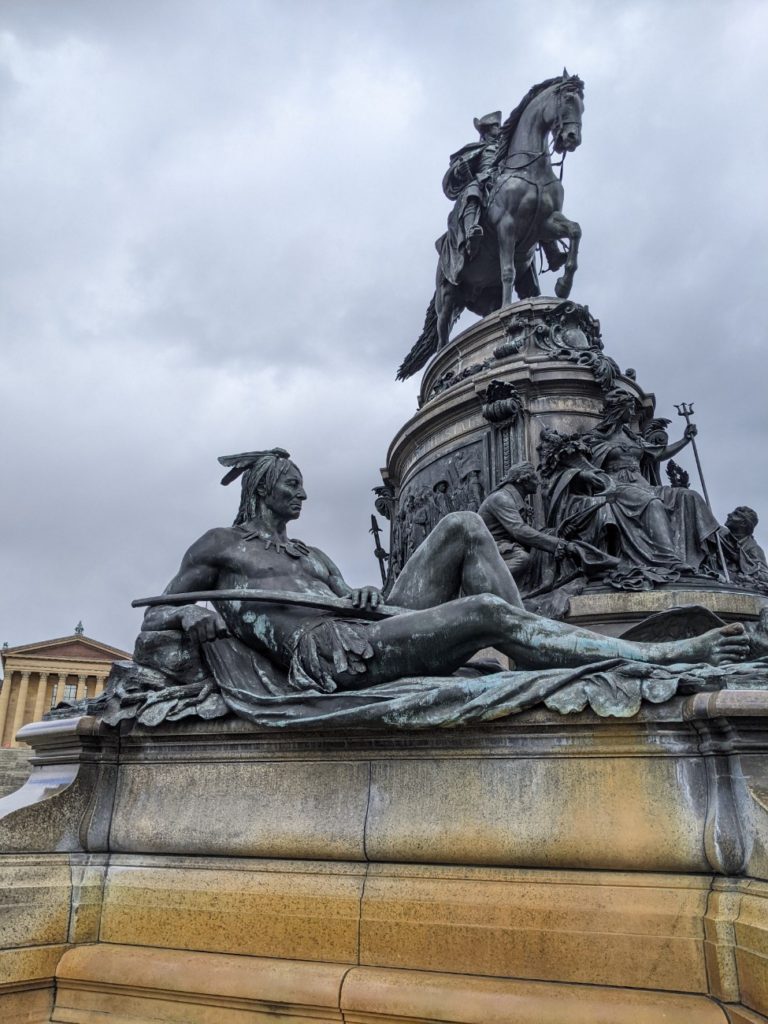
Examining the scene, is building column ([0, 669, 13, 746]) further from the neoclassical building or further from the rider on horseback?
the rider on horseback

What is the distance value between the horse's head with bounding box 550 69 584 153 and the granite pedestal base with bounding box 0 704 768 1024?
1589cm

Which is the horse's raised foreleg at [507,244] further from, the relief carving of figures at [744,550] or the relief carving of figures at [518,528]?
the relief carving of figures at [744,550]

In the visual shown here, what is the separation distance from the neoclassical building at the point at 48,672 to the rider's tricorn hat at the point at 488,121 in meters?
67.1

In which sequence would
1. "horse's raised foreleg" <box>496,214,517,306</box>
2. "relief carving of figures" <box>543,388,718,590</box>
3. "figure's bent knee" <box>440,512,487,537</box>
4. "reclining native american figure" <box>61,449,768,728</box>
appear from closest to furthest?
"reclining native american figure" <box>61,449,768,728</box>, "figure's bent knee" <box>440,512,487,537</box>, "relief carving of figures" <box>543,388,718,590</box>, "horse's raised foreleg" <box>496,214,517,306</box>

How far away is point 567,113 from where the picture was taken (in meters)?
17.2

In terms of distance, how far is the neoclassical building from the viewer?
76000 mm

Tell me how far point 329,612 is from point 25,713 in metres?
78.8

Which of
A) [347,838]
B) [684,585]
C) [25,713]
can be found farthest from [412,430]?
[25,713]

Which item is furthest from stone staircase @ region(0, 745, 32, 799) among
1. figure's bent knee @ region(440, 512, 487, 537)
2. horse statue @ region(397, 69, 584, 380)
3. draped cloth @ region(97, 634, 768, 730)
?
horse statue @ region(397, 69, 584, 380)

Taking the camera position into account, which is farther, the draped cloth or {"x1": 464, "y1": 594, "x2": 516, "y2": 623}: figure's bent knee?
{"x1": 464, "y1": 594, "x2": 516, "y2": 623}: figure's bent knee

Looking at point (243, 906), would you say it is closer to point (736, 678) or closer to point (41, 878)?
point (41, 878)

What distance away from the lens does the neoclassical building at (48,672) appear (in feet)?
249

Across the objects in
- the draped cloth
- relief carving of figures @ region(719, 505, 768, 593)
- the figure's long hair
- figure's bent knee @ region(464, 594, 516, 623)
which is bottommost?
the draped cloth

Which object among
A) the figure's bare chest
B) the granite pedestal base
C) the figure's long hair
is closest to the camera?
the granite pedestal base
